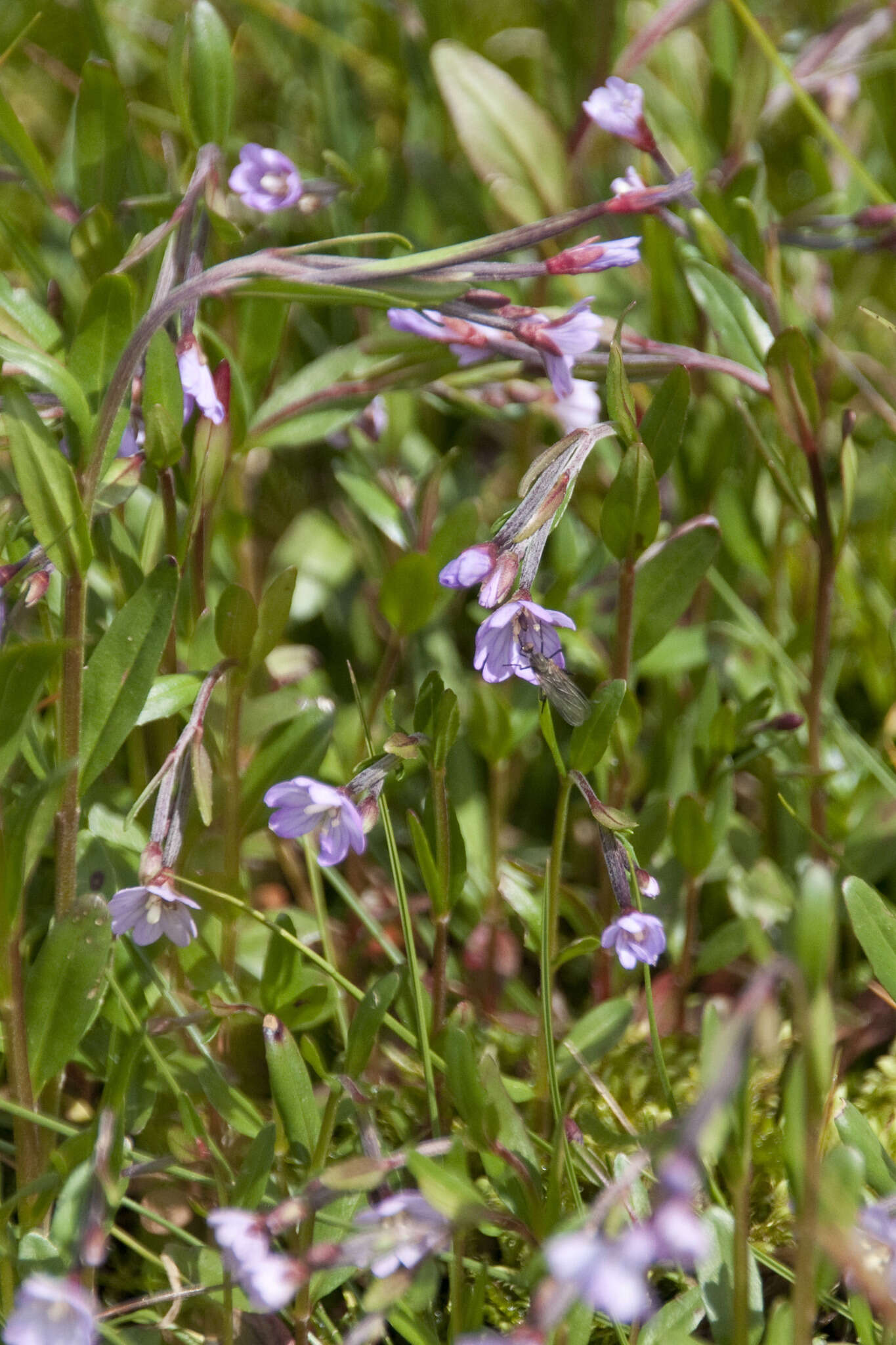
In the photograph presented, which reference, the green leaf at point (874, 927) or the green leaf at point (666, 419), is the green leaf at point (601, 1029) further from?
the green leaf at point (666, 419)

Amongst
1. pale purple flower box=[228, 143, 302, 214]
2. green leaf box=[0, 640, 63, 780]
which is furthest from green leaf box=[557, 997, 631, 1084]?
pale purple flower box=[228, 143, 302, 214]

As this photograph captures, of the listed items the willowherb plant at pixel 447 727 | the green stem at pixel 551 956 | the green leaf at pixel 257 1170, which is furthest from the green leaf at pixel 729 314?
the green leaf at pixel 257 1170

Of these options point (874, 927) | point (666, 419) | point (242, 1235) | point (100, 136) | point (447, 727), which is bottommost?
point (874, 927)

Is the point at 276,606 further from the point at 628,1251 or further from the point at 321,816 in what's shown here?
the point at 628,1251

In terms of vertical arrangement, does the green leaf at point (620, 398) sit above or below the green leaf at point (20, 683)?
above

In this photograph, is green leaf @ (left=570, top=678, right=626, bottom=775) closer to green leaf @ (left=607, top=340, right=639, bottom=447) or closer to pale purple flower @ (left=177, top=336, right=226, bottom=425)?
green leaf @ (left=607, top=340, right=639, bottom=447)

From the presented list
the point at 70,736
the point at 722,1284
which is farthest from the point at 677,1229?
the point at 70,736
